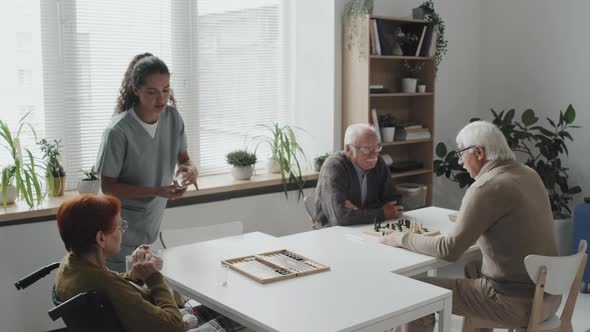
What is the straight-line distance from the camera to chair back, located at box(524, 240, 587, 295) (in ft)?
7.86

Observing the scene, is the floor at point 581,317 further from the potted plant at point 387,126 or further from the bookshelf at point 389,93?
the potted plant at point 387,126

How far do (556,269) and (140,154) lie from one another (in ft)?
5.93

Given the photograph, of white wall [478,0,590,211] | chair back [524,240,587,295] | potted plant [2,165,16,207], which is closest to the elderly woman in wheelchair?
chair back [524,240,587,295]

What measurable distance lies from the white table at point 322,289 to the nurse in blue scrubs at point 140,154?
24 centimetres

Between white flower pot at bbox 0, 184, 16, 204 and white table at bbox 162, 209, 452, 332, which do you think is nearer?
white table at bbox 162, 209, 452, 332

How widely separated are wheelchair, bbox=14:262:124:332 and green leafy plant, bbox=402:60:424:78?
369 centimetres

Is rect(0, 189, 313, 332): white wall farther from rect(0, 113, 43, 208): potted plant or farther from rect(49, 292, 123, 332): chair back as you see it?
rect(49, 292, 123, 332): chair back

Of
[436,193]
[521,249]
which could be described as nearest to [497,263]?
[521,249]

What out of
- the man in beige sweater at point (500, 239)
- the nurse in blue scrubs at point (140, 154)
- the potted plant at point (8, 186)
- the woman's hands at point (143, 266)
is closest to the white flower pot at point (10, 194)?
the potted plant at point (8, 186)

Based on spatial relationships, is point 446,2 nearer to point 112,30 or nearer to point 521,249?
point 112,30

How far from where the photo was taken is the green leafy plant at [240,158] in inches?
174

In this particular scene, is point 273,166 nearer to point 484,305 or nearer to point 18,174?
point 18,174

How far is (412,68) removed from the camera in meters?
5.03

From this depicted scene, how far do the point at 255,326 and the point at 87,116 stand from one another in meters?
2.50
